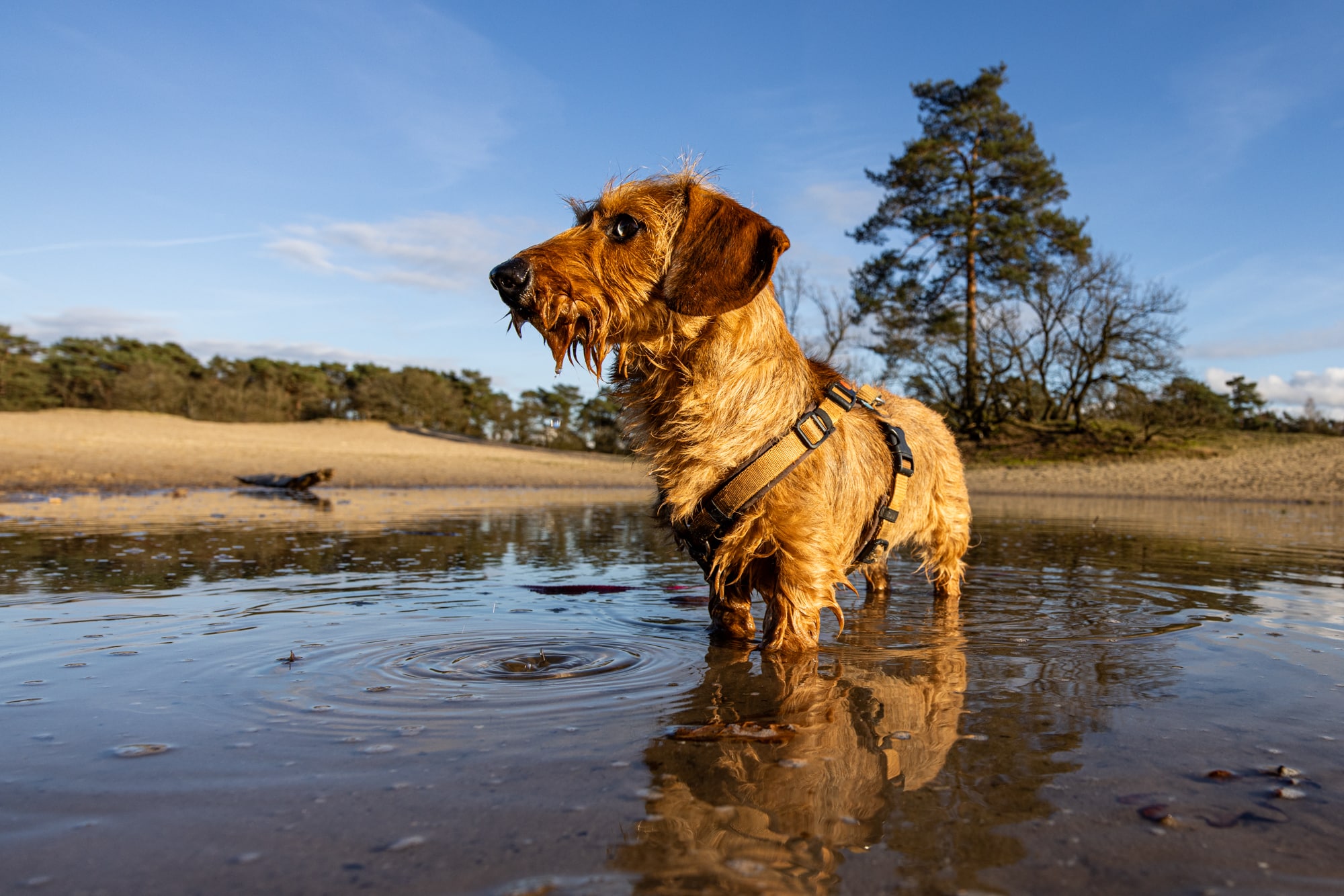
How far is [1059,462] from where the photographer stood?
87.8 feet

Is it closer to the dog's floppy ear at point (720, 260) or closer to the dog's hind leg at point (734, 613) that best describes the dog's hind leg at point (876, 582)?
the dog's hind leg at point (734, 613)

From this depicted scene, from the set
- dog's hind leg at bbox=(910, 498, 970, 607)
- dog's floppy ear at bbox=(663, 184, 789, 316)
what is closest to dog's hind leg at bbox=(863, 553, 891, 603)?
dog's hind leg at bbox=(910, 498, 970, 607)

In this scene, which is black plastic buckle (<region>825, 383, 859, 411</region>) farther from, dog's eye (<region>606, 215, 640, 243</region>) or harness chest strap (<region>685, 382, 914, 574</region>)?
dog's eye (<region>606, 215, 640, 243</region>)

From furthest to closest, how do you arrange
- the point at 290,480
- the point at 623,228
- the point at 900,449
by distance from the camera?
the point at 290,480
the point at 900,449
the point at 623,228

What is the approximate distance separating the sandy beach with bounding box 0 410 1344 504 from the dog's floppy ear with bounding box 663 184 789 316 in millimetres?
11172

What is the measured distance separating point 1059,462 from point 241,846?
2890 cm

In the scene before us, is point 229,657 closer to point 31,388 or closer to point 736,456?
point 736,456

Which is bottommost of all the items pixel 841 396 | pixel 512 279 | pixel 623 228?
pixel 841 396

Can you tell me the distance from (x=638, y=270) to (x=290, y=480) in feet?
50.9

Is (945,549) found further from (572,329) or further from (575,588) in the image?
(572,329)

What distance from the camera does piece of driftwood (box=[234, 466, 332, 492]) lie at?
16.3m

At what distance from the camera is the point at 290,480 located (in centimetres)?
1653

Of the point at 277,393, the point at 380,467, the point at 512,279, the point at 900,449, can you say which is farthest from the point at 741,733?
Answer: the point at 277,393

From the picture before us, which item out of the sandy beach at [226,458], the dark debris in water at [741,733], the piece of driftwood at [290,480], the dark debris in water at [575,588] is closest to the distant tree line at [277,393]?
the sandy beach at [226,458]
